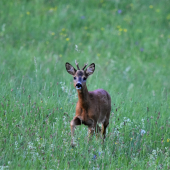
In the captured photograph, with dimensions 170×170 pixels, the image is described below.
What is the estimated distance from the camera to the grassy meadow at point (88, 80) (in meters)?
5.90

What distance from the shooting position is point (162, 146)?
22.0 ft

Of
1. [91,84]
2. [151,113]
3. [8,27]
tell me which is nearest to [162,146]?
[151,113]

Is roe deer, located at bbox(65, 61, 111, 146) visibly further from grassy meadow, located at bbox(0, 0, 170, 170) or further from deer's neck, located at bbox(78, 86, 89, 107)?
grassy meadow, located at bbox(0, 0, 170, 170)

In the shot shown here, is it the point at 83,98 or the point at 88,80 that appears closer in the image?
the point at 83,98

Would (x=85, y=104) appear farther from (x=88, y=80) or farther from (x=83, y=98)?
(x=88, y=80)

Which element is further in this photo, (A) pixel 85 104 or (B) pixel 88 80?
(B) pixel 88 80

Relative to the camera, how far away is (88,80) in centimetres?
1046

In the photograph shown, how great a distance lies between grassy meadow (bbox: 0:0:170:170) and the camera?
590cm

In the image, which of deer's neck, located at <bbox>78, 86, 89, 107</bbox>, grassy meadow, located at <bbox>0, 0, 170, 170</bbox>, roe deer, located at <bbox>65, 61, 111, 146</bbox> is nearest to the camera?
grassy meadow, located at <bbox>0, 0, 170, 170</bbox>

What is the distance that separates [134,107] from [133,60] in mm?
5602

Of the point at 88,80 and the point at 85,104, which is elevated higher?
the point at 88,80

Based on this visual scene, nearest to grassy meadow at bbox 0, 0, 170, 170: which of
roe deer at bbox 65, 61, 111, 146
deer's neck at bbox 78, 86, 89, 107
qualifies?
roe deer at bbox 65, 61, 111, 146

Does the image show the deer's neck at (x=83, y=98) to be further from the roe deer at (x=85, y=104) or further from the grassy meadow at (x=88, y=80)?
the grassy meadow at (x=88, y=80)

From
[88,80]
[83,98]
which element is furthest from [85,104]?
Answer: [88,80]
